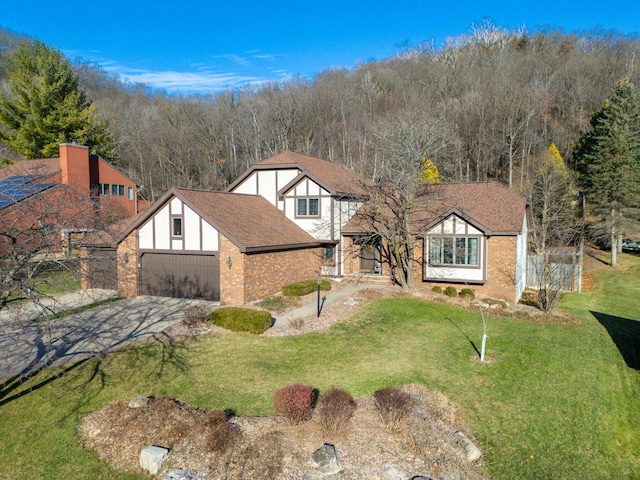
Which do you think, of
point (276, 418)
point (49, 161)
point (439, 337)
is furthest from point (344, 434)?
point (49, 161)

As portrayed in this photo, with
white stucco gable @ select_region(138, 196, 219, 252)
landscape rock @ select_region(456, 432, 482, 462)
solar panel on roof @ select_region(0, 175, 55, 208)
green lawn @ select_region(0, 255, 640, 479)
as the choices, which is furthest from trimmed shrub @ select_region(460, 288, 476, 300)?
solar panel on roof @ select_region(0, 175, 55, 208)

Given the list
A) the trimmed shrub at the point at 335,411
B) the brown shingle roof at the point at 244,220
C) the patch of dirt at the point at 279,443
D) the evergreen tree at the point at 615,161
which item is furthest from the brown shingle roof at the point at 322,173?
the evergreen tree at the point at 615,161

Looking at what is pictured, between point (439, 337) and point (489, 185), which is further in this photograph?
point (489, 185)

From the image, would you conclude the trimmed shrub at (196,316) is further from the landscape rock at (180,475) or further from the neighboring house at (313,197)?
the neighboring house at (313,197)

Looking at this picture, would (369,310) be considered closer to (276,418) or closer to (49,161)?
(276,418)

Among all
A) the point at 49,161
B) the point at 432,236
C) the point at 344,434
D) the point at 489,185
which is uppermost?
the point at 49,161

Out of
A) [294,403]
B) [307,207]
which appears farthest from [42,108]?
[294,403]

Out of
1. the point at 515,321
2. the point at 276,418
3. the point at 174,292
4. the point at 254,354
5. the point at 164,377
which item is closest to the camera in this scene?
the point at 276,418
